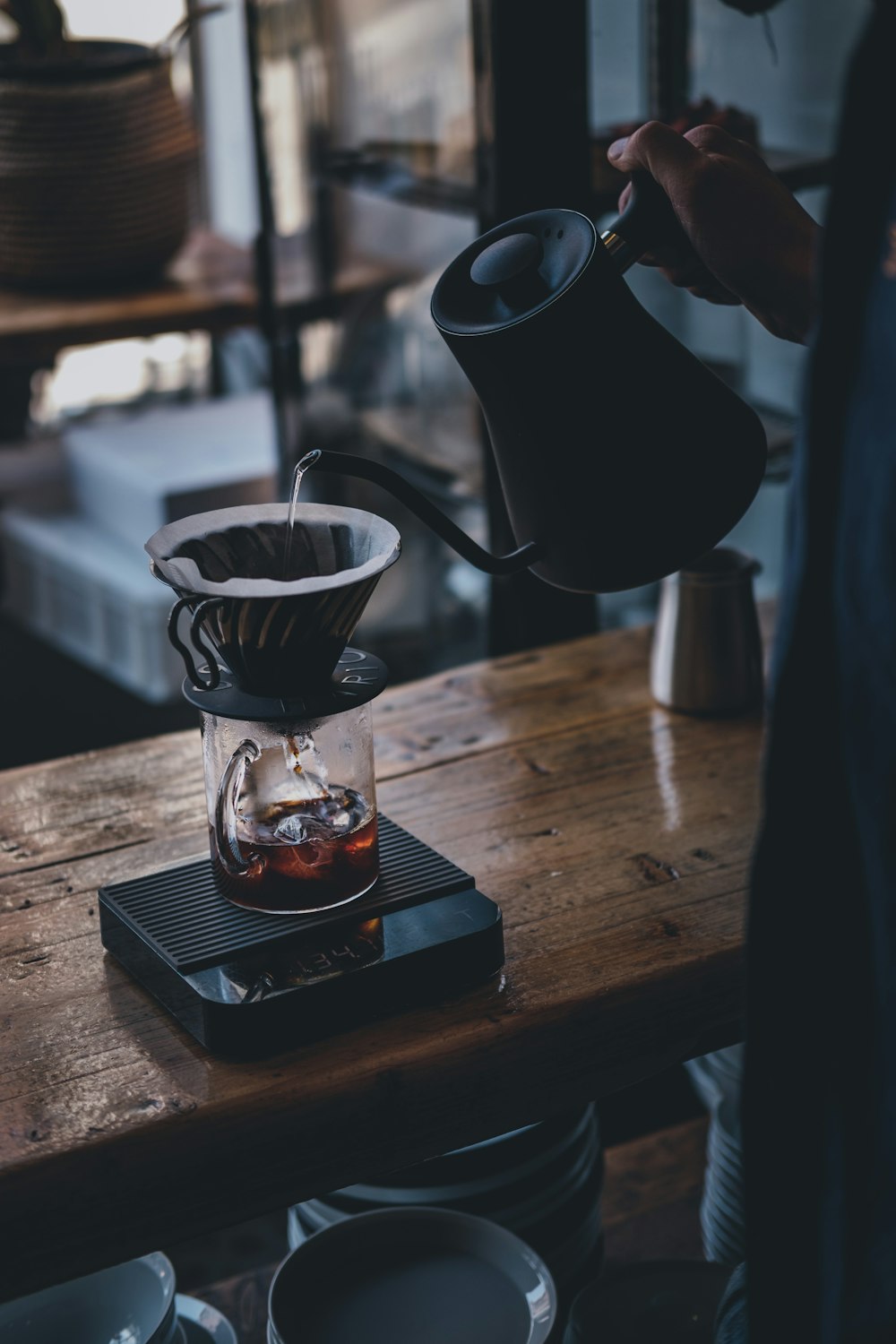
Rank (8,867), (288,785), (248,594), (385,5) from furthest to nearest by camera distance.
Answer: (385,5)
(8,867)
(288,785)
(248,594)

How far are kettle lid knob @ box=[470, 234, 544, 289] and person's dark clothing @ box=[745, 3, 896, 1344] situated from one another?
0.37m

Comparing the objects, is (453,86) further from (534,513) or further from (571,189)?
(534,513)

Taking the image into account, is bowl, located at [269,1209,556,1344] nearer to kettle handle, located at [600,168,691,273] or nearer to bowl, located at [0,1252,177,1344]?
bowl, located at [0,1252,177,1344]

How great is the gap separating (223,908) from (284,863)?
0.06 meters

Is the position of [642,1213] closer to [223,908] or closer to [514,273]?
[223,908]

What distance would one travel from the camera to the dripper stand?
0.94 m

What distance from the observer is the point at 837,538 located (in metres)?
0.66

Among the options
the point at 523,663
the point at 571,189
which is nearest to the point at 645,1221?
the point at 523,663

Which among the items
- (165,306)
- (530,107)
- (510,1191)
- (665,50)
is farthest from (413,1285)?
(165,306)

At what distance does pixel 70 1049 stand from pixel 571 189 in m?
1.05

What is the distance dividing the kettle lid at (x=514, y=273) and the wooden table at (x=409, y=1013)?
426 millimetres

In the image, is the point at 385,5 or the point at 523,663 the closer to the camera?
the point at 523,663

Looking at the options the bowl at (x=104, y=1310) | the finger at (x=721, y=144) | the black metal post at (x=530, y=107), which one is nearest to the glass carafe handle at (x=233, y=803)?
the bowl at (x=104, y=1310)

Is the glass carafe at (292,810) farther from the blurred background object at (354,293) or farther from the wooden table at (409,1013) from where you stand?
the blurred background object at (354,293)
